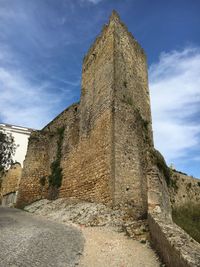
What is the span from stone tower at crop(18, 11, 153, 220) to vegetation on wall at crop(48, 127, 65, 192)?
316 millimetres

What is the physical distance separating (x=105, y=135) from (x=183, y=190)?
7.47 meters

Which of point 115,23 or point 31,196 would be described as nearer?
point 115,23

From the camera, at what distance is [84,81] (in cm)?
1447

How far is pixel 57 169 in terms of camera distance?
46.2 feet

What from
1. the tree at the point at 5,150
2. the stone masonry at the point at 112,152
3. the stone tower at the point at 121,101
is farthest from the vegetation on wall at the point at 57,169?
the tree at the point at 5,150

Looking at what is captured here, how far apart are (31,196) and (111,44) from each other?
33.2 feet

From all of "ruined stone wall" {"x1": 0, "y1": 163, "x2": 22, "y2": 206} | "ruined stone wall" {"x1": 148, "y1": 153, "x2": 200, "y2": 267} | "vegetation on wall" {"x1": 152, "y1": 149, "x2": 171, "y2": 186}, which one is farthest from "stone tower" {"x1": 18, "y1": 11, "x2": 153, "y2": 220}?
"ruined stone wall" {"x1": 0, "y1": 163, "x2": 22, "y2": 206}

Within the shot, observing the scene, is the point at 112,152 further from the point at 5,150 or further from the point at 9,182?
the point at 9,182

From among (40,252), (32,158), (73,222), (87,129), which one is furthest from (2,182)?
(40,252)

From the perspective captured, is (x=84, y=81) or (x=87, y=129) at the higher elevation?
(x=84, y=81)

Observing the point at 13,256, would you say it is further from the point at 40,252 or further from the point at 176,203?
the point at 176,203

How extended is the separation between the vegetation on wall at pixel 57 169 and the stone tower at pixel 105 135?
0.32 m

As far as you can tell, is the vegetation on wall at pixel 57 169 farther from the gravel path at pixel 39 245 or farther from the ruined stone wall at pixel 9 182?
the ruined stone wall at pixel 9 182

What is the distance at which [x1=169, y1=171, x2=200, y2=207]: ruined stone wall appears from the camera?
13773 millimetres
